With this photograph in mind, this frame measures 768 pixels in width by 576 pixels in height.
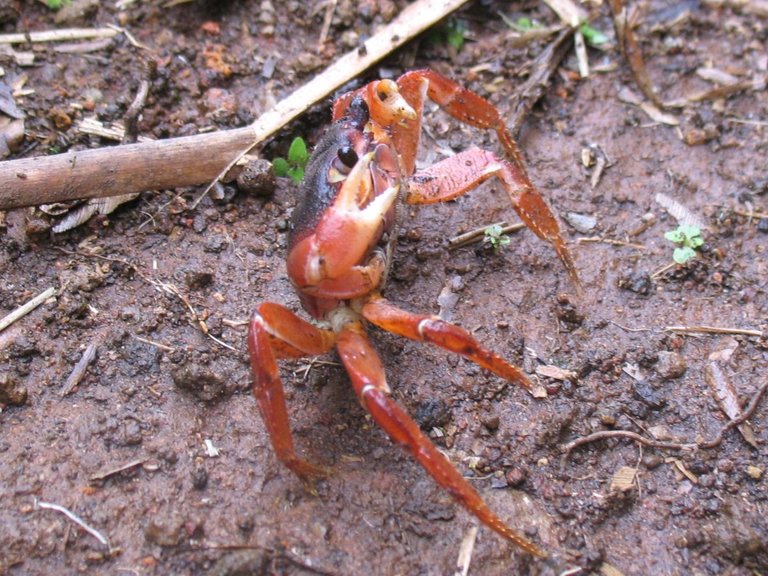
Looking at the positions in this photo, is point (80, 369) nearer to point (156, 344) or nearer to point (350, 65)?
point (156, 344)

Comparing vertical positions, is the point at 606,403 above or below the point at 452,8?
below

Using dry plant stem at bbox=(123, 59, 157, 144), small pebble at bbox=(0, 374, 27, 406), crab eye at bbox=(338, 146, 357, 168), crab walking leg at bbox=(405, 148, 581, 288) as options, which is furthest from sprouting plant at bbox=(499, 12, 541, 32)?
small pebble at bbox=(0, 374, 27, 406)

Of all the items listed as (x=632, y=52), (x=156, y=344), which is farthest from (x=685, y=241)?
(x=156, y=344)

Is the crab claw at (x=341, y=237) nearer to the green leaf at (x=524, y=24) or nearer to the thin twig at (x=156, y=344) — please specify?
the thin twig at (x=156, y=344)

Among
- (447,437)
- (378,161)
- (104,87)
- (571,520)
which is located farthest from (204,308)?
(571,520)

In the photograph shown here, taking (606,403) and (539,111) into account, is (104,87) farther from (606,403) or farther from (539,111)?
(606,403)

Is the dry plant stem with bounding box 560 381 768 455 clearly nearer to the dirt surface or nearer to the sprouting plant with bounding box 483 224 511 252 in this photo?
the dirt surface
